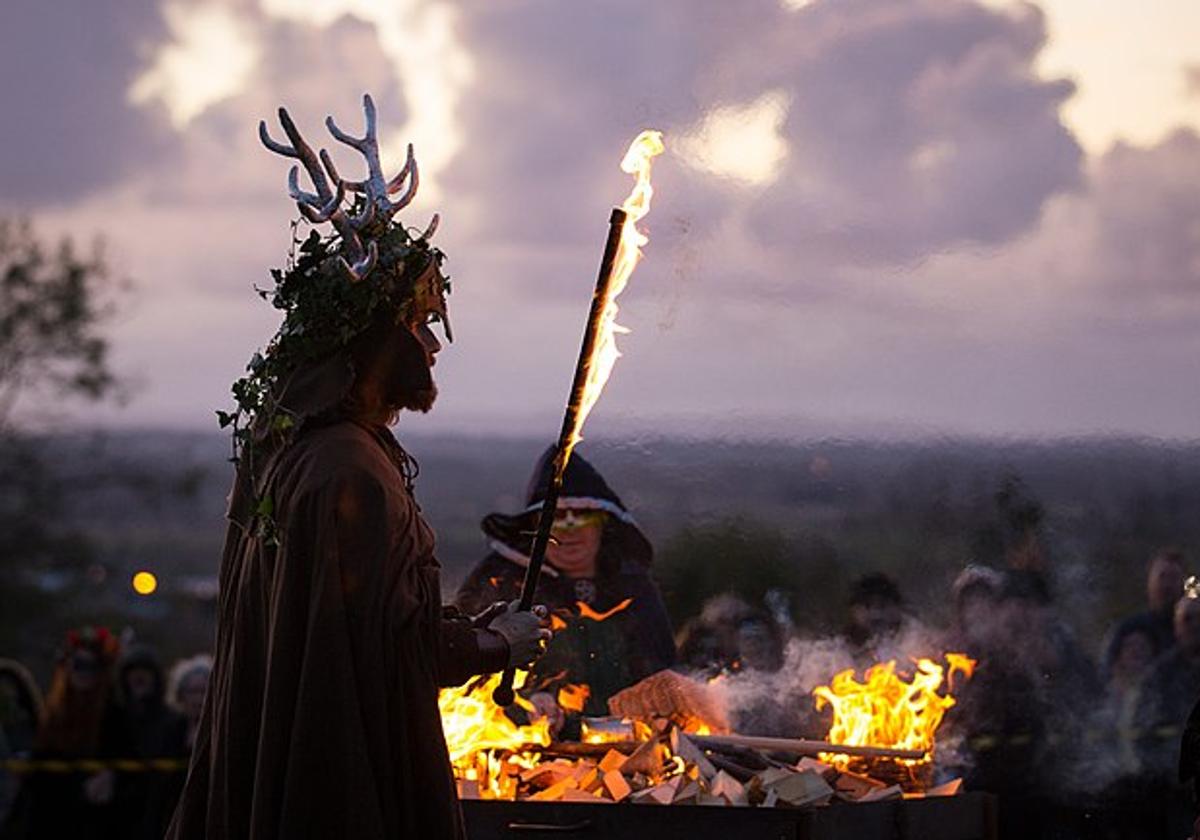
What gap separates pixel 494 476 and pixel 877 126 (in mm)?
2045

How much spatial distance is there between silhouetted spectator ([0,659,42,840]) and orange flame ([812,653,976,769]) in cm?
379

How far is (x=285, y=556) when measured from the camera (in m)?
4.93

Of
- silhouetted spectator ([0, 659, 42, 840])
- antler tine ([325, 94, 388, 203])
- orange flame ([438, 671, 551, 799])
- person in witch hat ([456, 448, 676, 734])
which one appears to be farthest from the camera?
silhouetted spectator ([0, 659, 42, 840])

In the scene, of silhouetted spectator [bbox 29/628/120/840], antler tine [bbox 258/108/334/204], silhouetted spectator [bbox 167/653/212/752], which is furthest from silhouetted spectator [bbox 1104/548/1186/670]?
silhouetted spectator [bbox 29/628/120/840]

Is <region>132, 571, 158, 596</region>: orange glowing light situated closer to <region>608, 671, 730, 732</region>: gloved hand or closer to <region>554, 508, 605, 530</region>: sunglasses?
<region>554, 508, 605, 530</region>: sunglasses

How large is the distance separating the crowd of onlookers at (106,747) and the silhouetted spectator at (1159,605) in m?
3.54

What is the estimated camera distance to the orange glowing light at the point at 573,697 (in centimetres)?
744

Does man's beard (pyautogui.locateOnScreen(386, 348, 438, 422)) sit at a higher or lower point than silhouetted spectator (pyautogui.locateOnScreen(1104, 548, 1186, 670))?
higher

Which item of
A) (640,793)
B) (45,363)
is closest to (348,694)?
(640,793)

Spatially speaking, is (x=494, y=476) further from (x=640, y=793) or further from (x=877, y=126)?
(x=640, y=793)

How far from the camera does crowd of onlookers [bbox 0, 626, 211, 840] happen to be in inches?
359

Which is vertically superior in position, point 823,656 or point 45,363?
point 45,363

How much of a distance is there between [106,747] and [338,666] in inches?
183

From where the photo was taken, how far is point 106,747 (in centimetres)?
919
